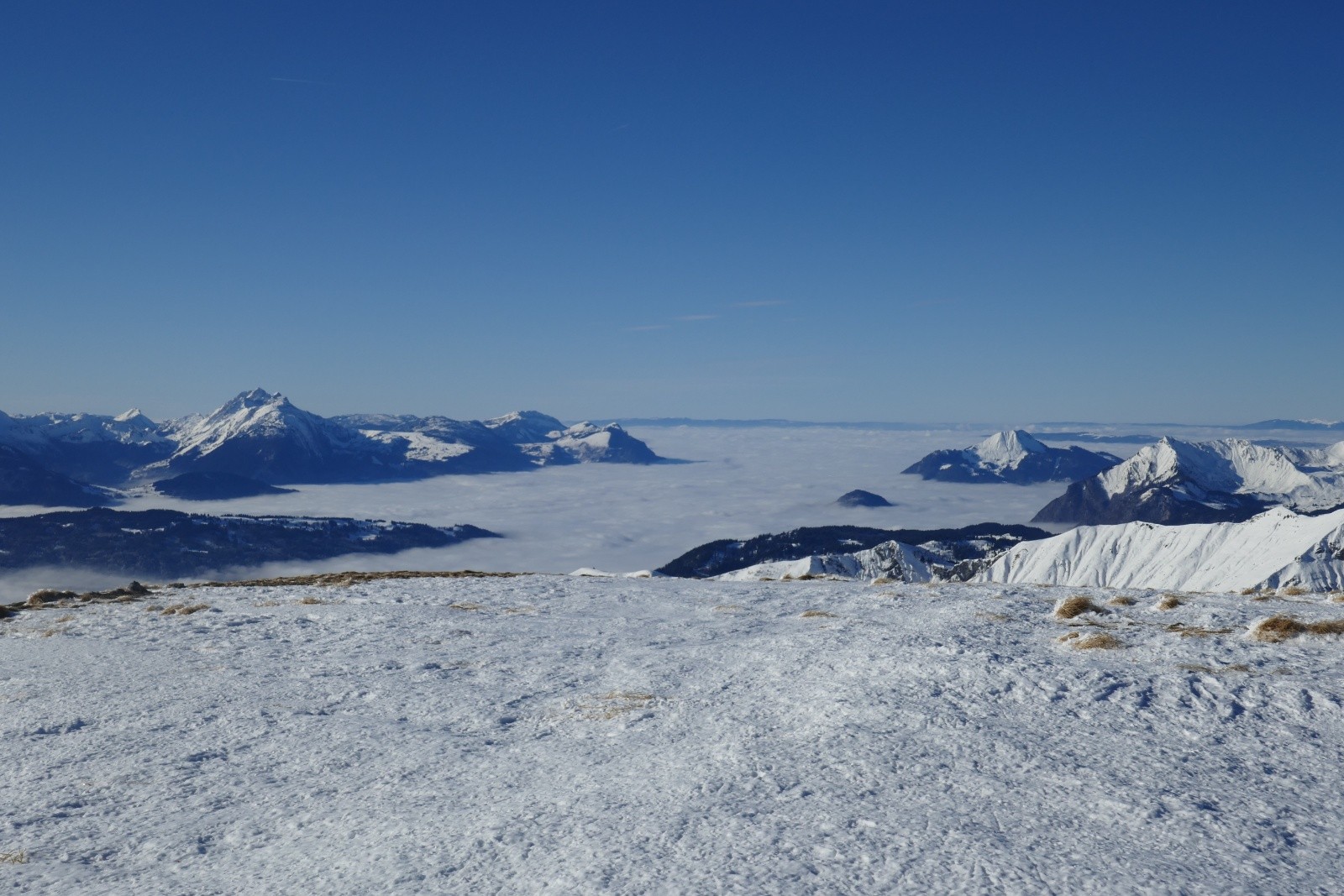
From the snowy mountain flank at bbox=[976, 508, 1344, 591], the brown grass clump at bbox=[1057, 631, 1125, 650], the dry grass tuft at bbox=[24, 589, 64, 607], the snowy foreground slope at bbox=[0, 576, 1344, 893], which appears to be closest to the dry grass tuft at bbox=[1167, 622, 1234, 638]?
the snowy foreground slope at bbox=[0, 576, 1344, 893]

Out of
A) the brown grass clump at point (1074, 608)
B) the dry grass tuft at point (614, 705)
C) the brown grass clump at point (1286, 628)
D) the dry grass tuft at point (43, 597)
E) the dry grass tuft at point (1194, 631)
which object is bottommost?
the dry grass tuft at point (43, 597)

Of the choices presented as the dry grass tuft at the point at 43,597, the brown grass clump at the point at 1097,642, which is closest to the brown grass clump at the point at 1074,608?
the brown grass clump at the point at 1097,642

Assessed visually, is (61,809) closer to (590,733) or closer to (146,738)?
(146,738)

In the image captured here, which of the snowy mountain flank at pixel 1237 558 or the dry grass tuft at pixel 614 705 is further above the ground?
the dry grass tuft at pixel 614 705

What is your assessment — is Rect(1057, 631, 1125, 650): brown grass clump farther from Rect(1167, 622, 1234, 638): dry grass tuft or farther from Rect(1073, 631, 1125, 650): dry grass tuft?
Rect(1167, 622, 1234, 638): dry grass tuft

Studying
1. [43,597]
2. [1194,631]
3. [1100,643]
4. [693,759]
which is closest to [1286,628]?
[1194,631]

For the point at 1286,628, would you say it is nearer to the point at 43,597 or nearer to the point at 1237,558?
the point at 43,597

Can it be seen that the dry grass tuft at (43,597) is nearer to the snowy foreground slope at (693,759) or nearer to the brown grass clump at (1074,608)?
the snowy foreground slope at (693,759)
